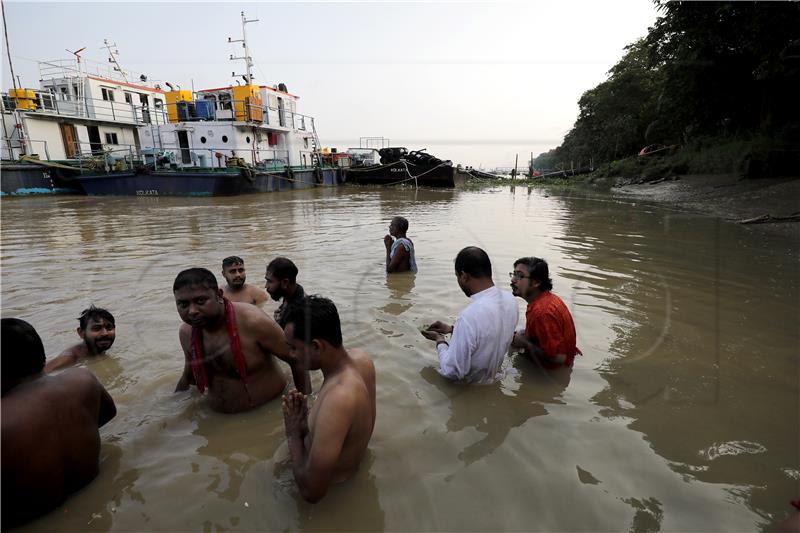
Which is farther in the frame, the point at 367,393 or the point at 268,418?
the point at 268,418

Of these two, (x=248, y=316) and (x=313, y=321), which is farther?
(x=248, y=316)

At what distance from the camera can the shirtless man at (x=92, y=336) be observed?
3850 mm

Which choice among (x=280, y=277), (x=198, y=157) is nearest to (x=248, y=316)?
(x=280, y=277)

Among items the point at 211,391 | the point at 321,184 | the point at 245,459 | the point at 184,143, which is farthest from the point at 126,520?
the point at 321,184

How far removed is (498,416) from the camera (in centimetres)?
293

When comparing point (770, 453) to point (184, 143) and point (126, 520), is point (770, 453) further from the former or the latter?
point (184, 143)

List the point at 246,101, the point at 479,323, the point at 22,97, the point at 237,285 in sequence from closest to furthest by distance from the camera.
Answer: the point at 479,323
the point at 237,285
the point at 22,97
the point at 246,101

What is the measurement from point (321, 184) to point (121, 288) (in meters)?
22.4

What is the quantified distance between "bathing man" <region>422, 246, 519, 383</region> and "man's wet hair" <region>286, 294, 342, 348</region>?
1.27 metres

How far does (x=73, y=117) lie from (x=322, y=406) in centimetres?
2759

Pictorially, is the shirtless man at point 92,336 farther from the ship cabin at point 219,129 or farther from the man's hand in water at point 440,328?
the ship cabin at point 219,129

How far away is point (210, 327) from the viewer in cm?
266

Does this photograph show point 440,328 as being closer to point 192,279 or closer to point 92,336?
point 192,279

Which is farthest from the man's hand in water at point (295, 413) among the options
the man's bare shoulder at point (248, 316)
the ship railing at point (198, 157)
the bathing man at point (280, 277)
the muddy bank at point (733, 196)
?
the ship railing at point (198, 157)
